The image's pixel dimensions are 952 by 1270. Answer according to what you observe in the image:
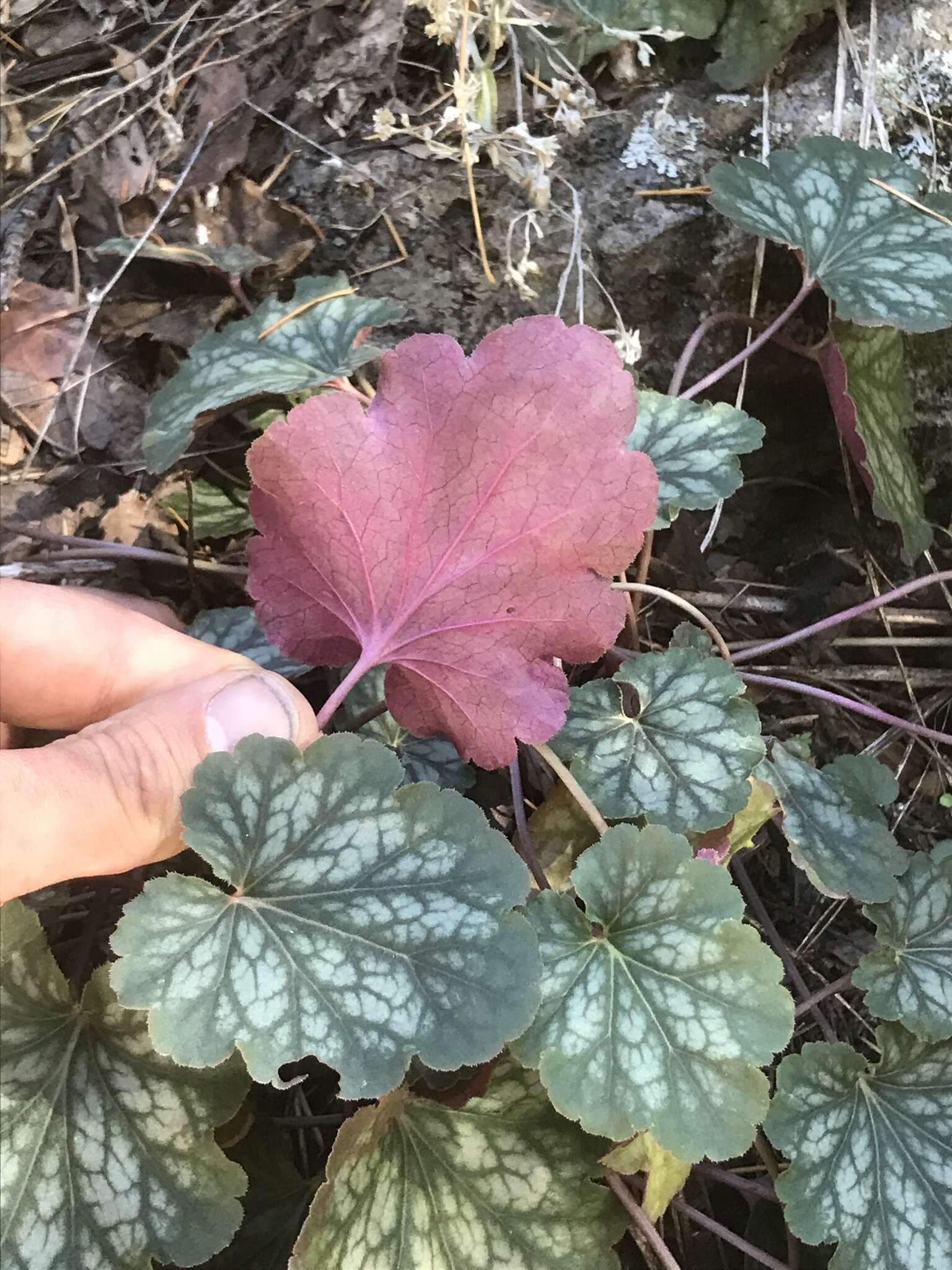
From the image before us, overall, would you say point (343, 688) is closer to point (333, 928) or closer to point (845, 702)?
point (333, 928)

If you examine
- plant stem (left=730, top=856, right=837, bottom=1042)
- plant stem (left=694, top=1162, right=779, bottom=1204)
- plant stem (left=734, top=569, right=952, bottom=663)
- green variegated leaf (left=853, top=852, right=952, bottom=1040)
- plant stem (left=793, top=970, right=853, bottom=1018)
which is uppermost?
plant stem (left=734, top=569, right=952, bottom=663)

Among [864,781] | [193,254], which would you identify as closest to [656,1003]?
[864,781]

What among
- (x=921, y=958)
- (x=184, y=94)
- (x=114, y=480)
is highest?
(x=184, y=94)

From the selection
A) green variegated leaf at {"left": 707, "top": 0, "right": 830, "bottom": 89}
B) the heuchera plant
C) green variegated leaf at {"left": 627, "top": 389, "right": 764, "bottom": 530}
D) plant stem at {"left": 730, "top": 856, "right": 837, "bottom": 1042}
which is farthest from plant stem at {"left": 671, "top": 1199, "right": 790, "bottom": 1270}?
green variegated leaf at {"left": 707, "top": 0, "right": 830, "bottom": 89}

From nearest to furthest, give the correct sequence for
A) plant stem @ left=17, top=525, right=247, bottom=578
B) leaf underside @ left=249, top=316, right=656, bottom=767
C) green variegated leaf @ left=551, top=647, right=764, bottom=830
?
leaf underside @ left=249, top=316, right=656, bottom=767 → green variegated leaf @ left=551, top=647, right=764, bottom=830 → plant stem @ left=17, top=525, right=247, bottom=578

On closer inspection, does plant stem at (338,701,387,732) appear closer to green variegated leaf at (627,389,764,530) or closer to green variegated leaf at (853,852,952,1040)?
green variegated leaf at (627,389,764,530)

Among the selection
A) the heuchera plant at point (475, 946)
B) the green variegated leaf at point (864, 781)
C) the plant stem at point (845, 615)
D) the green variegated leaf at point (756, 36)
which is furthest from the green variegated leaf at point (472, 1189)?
the green variegated leaf at point (756, 36)

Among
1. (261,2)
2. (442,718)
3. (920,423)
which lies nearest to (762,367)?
(920,423)

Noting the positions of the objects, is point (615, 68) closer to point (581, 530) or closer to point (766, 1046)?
point (581, 530)
